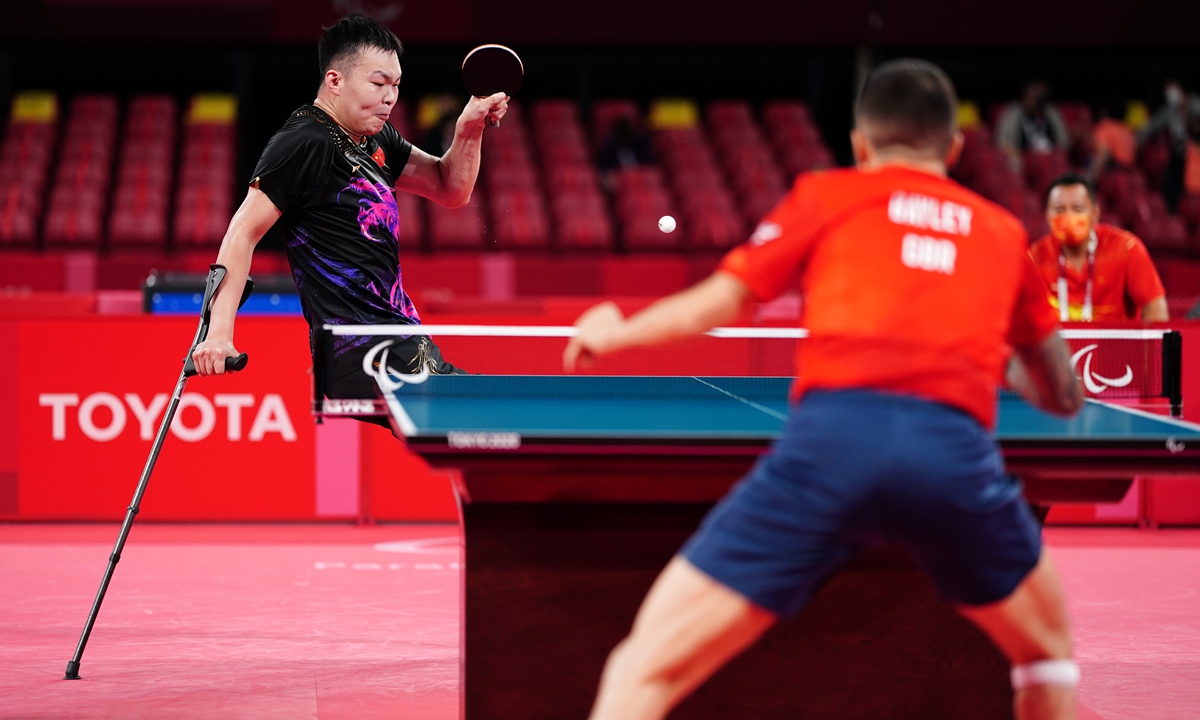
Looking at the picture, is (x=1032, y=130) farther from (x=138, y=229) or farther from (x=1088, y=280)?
(x=138, y=229)

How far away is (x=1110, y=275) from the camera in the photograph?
6.87m

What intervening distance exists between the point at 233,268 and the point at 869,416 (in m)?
2.25

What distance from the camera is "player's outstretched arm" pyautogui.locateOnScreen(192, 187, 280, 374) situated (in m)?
3.89

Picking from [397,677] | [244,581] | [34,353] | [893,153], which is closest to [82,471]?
[34,353]

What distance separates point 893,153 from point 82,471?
5.89 meters

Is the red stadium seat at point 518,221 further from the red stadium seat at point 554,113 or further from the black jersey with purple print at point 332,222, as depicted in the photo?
the black jersey with purple print at point 332,222

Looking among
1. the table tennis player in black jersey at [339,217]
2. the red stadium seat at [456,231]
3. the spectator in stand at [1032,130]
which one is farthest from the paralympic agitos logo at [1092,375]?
the spectator in stand at [1032,130]

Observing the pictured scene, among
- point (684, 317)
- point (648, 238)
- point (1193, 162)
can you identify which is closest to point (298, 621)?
point (684, 317)

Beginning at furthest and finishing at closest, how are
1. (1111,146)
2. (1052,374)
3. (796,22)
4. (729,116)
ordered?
(796,22)
(729,116)
(1111,146)
(1052,374)

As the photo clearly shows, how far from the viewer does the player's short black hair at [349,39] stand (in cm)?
414

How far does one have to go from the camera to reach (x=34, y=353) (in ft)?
23.9

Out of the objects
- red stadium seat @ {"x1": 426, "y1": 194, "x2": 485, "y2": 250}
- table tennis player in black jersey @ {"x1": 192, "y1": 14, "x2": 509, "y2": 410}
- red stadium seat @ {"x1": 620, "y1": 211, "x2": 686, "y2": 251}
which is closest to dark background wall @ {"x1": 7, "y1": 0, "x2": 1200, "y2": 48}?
red stadium seat @ {"x1": 426, "y1": 194, "x2": 485, "y2": 250}

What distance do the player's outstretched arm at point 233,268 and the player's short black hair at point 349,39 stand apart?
1.68 feet

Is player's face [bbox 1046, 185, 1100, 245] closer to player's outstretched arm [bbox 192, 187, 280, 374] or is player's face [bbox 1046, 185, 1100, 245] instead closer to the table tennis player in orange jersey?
player's outstretched arm [bbox 192, 187, 280, 374]
